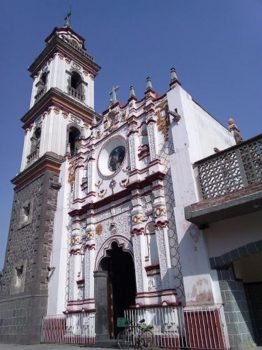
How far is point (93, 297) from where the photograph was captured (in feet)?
36.4

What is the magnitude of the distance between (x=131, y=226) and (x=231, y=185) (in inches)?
170

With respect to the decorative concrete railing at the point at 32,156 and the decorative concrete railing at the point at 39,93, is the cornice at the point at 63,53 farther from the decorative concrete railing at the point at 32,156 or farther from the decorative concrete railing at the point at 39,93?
the decorative concrete railing at the point at 32,156

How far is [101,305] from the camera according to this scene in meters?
Answer: 10.8

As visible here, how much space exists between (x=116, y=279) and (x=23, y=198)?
23.0 feet

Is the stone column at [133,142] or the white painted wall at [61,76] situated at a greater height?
the white painted wall at [61,76]

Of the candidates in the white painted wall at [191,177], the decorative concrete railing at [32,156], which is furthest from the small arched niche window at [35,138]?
the white painted wall at [191,177]

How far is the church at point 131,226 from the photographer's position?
24.3 ft

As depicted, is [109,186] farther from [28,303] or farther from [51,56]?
[51,56]

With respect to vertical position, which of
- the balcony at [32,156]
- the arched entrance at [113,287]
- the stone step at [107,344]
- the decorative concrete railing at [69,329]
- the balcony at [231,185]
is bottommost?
the stone step at [107,344]

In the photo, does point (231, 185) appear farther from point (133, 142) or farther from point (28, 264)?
point (28, 264)

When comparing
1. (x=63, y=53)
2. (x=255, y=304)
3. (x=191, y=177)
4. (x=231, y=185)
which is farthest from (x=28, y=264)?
(x=63, y=53)

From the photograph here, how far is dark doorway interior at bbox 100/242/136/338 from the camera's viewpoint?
437 inches

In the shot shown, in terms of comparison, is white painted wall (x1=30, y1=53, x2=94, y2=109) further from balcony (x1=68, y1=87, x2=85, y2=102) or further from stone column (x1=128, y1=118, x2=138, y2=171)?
stone column (x1=128, y1=118, x2=138, y2=171)

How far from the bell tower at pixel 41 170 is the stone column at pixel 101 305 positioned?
285cm
